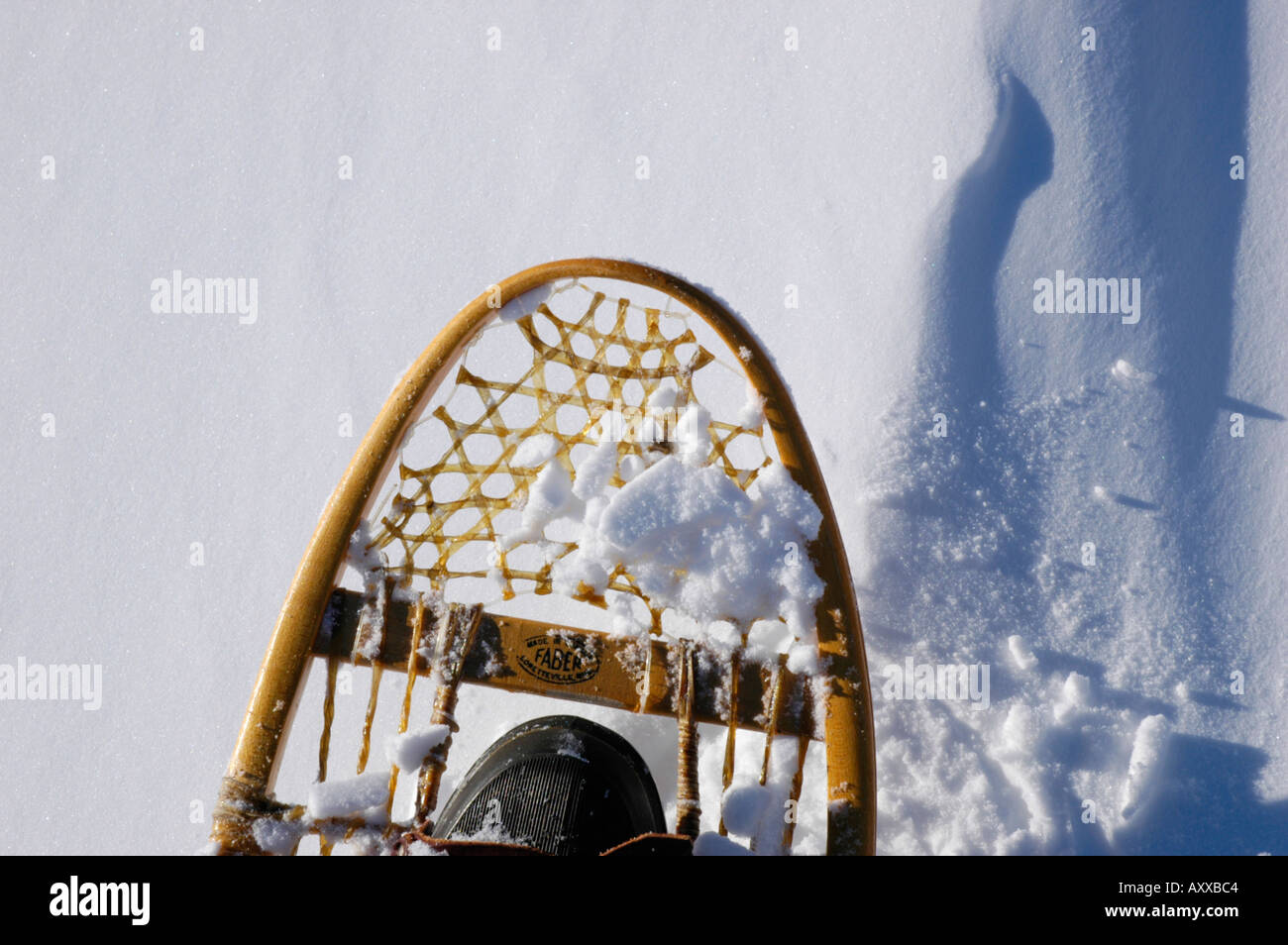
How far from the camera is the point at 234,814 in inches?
72.3

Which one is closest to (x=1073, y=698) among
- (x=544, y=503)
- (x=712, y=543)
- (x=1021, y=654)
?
(x=1021, y=654)

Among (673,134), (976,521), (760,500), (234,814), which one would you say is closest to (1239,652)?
(976,521)

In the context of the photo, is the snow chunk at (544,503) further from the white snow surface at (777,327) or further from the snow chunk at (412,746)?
the snow chunk at (412,746)

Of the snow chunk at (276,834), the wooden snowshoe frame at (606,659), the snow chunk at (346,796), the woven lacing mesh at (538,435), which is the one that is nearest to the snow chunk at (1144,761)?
the wooden snowshoe frame at (606,659)

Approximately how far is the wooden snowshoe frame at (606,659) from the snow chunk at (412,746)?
3cm

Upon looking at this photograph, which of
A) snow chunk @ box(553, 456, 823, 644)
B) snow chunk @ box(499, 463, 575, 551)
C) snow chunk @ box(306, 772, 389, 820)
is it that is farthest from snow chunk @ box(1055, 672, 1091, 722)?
snow chunk @ box(306, 772, 389, 820)

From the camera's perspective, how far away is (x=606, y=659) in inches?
79.2

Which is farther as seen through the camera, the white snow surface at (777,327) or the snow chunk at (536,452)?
the white snow surface at (777,327)

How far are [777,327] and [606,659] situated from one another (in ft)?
4.27

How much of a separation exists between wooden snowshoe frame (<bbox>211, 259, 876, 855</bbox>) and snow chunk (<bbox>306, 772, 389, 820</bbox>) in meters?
0.10

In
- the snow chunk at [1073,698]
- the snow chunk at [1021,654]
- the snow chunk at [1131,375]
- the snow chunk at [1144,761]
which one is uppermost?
the snow chunk at [1131,375]

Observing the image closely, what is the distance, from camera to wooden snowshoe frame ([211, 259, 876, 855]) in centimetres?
192

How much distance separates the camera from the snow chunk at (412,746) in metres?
1.91

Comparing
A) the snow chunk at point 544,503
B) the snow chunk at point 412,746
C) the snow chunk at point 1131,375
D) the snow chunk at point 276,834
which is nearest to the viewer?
the snow chunk at point 276,834
